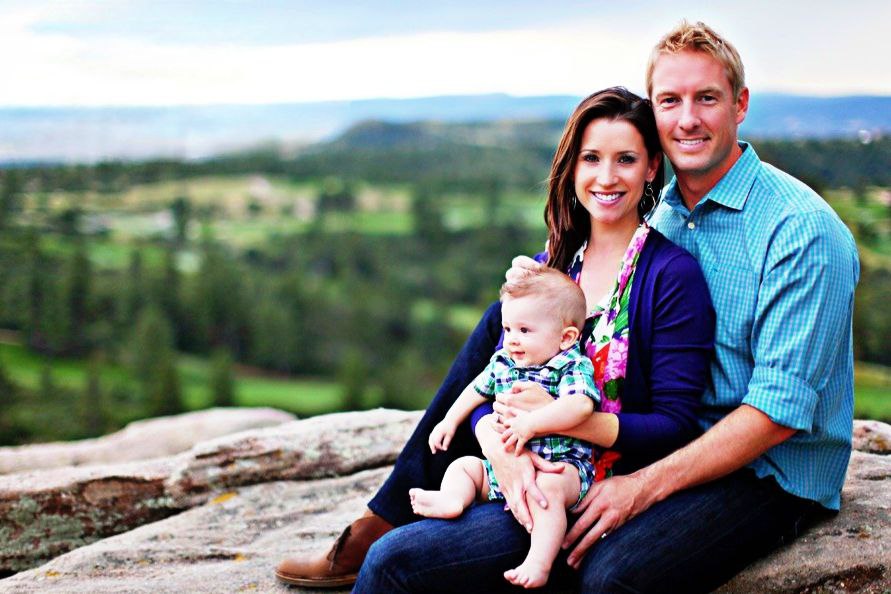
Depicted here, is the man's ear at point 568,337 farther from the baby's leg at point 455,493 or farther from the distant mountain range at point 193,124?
the distant mountain range at point 193,124

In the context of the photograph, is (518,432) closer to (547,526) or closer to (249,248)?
(547,526)

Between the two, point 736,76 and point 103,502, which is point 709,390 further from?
point 103,502

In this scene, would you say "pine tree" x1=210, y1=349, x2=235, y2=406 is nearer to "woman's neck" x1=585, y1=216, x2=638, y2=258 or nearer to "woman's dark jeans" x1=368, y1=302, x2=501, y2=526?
"woman's dark jeans" x1=368, y1=302, x2=501, y2=526

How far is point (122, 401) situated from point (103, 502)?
39.6 m

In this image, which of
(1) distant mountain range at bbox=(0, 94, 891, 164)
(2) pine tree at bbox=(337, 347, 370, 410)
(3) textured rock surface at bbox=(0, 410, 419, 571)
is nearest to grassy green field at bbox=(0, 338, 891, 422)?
(2) pine tree at bbox=(337, 347, 370, 410)

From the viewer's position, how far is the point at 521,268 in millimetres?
2898

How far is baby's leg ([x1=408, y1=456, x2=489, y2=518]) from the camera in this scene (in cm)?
280

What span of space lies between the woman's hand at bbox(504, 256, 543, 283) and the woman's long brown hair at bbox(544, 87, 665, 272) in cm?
25

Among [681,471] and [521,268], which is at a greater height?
[521,268]

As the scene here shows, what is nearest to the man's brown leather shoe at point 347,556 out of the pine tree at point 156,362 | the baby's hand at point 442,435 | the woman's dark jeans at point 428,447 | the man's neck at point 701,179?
the woman's dark jeans at point 428,447

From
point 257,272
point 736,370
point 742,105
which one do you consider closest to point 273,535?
point 736,370

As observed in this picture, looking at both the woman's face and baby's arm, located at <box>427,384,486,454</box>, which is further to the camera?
baby's arm, located at <box>427,384,486,454</box>

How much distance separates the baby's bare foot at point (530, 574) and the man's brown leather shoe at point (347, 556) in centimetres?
88

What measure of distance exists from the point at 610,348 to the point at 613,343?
18 mm
